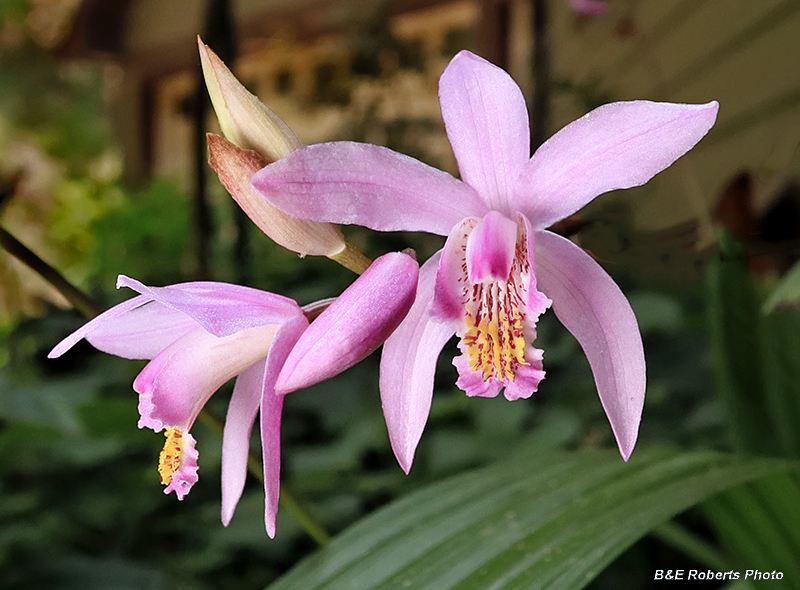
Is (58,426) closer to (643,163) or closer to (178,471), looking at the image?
(178,471)

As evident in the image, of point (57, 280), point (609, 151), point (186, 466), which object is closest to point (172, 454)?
point (186, 466)

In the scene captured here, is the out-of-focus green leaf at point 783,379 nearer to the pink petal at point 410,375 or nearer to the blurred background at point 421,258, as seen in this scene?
the blurred background at point 421,258

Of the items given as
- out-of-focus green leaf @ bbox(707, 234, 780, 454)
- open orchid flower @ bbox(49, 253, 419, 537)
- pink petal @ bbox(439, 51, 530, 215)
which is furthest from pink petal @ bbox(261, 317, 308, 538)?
out-of-focus green leaf @ bbox(707, 234, 780, 454)

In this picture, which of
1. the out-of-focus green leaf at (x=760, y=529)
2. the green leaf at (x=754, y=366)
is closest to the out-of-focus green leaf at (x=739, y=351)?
the green leaf at (x=754, y=366)

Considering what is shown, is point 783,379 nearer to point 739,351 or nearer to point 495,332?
point 739,351

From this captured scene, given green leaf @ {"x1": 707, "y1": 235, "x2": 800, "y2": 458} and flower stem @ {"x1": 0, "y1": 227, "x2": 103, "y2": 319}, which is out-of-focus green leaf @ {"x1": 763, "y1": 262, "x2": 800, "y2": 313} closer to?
green leaf @ {"x1": 707, "y1": 235, "x2": 800, "y2": 458}

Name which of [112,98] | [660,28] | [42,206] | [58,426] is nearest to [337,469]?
[58,426]
